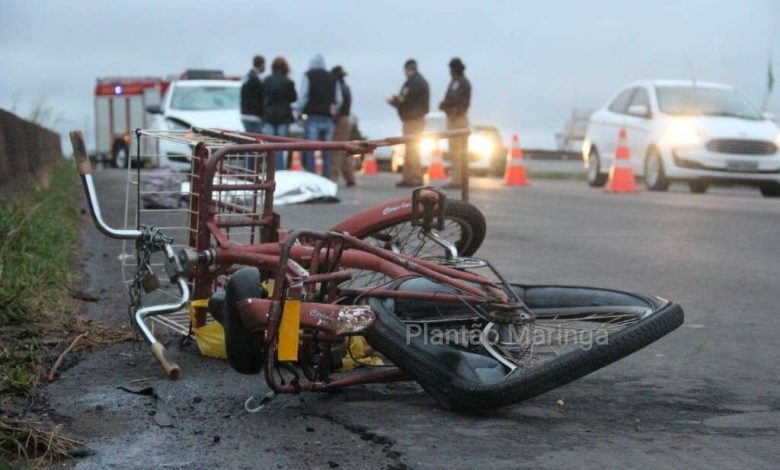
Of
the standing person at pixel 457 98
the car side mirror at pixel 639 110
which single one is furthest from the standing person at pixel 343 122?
the car side mirror at pixel 639 110

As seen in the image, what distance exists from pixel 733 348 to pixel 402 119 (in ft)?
51.9

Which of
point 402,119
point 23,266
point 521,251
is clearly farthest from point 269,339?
point 402,119

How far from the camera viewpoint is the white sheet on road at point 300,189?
14.9 m

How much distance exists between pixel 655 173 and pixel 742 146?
4.40 ft

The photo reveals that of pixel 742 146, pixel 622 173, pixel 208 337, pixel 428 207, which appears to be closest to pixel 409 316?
pixel 428 207

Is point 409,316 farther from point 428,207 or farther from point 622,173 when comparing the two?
point 622,173

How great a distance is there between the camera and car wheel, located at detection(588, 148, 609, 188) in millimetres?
21969

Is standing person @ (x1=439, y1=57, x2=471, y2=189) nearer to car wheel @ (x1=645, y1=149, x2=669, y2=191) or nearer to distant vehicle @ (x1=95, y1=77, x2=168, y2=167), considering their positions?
car wheel @ (x1=645, y1=149, x2=669, y2=191)

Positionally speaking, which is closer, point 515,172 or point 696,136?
point 696,136

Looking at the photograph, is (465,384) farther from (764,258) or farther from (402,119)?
(402,119)

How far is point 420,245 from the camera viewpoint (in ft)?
17.1

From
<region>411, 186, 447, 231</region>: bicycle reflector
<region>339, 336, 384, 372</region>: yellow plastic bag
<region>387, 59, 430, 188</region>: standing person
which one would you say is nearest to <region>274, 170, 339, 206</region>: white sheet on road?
<region>387, 59, 430, 188</region>: standing person

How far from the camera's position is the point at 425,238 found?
204 inches

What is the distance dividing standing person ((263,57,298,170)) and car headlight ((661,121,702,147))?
17.5 feet
